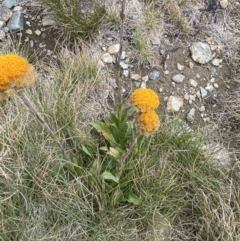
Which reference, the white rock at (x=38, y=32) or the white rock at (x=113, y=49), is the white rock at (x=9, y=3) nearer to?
the white rock at (x=38, y=32)

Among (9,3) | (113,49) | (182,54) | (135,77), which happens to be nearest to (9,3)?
(9,3)

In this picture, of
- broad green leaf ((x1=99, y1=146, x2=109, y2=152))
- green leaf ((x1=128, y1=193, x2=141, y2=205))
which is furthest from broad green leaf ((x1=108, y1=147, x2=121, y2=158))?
green leaf ((x1=128, y1=193, x2=141, y2=205))

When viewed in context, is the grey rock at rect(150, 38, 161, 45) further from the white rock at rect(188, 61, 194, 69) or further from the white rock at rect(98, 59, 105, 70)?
the white rock at rect(98, 59, 105, 70)

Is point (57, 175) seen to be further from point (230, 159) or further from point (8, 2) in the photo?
point (8, 2)

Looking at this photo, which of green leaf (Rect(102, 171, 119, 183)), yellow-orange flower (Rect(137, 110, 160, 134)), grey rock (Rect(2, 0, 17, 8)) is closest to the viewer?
yellow-orange flower (Rect(137, 110, 160, 134))

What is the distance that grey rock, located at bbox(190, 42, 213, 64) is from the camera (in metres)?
2.81

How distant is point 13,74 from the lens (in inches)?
62.6

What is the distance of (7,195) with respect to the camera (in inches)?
87.9

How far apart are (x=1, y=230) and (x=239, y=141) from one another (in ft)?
4.59

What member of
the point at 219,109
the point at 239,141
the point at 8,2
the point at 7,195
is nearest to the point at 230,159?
the point at 239,141

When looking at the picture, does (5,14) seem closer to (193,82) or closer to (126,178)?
(193,82)

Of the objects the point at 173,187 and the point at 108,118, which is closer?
the point at 173,187

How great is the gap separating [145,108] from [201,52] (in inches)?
51.0

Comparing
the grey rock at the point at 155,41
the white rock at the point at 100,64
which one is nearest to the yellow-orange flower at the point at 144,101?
the white rock at the point at 100,64
